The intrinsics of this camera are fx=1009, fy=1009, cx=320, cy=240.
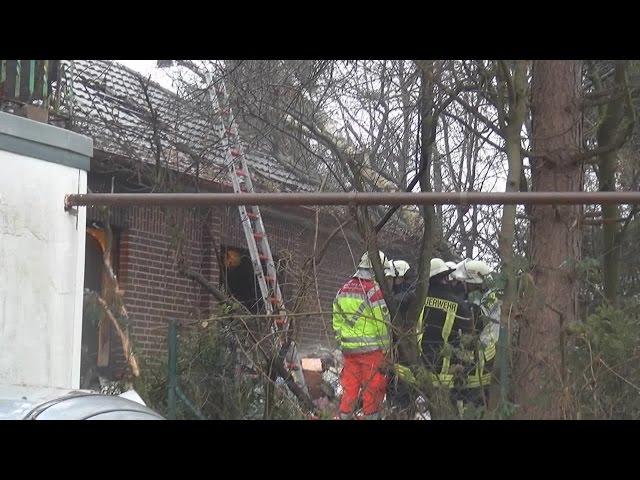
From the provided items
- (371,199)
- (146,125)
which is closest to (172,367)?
(371,199)

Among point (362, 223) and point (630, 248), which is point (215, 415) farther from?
point (630, 248)

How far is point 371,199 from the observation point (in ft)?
14.6

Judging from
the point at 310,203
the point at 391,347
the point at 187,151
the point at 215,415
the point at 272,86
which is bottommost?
the point at 215,415

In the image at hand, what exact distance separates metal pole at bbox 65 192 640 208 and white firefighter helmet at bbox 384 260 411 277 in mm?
1498

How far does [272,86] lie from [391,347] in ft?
12.2

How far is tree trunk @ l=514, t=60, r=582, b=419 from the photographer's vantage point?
15.8 ft

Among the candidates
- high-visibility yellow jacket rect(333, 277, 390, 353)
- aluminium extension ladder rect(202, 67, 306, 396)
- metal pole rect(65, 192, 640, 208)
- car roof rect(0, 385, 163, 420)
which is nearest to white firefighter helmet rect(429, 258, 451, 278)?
aluminium extension ladder rect(202, 67, 306, 396)

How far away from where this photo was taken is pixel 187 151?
8.12 m

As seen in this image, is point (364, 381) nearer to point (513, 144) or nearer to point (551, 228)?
point (551, 228)

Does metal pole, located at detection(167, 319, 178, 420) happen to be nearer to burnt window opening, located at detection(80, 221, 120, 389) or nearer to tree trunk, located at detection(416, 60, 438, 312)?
burnt window opening, located at detection(80, 221, 120, 389)

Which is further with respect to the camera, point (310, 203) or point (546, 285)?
point (546, 285)
